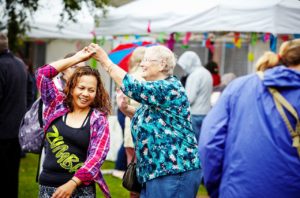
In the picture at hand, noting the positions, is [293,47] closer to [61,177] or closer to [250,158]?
[250,158]

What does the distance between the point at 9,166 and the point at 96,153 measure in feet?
9.32

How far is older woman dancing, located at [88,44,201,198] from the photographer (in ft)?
14.8

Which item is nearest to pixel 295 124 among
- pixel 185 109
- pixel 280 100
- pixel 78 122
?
pixel 280 100

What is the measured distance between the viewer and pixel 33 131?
5.49 meters

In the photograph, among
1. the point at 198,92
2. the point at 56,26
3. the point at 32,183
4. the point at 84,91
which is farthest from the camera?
the point at 56,26

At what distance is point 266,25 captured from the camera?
28.6ft

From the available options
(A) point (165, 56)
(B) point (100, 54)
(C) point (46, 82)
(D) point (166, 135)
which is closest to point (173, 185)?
(D) point (166, 135)

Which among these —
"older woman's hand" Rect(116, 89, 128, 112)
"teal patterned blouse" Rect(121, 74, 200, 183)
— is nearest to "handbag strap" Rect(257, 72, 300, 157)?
"teal patterned blouse" Rect(121, 74, 200, 183)

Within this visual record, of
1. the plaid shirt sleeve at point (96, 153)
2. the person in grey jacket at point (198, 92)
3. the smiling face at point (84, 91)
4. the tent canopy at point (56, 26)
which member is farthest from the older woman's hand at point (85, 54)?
the tent canopy at point (56, 26)

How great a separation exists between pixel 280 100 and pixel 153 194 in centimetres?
135

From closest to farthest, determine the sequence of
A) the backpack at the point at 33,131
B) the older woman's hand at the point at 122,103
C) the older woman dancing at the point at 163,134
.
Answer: the older woman dancing at the point at 163,134 → the backpack at the point at 33,131 → the older woman's hand at the point at 122,103

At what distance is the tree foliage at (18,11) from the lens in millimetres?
12281

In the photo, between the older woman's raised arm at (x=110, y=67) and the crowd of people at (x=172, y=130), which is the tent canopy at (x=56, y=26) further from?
the older woman's raised arm at (x=110, y=67)

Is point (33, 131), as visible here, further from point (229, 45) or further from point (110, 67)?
point (229, 45)
